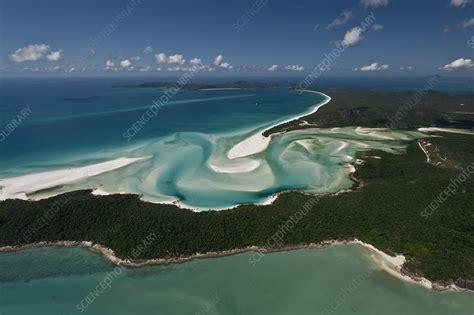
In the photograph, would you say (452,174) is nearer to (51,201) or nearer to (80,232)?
(80,232)

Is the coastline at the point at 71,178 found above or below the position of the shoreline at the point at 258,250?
above

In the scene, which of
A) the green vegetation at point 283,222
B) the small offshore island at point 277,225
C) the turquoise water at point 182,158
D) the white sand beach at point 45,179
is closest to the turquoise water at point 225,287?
the small offshore island at point 277,225

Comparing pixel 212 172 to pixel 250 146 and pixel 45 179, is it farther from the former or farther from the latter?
pixel 45 179

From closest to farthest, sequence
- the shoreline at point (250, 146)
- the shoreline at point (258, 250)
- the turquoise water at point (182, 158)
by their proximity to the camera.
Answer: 1. the shoreline at point (258, 250)
2. the turquoise water at point (182, 158)
3. the shoreline at point (250, 146)

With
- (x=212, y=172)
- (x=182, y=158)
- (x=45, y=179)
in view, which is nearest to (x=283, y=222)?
(x=212, y=172)

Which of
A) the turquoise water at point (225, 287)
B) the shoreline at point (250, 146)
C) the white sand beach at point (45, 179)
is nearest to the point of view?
the turquoise water at point (225, 287)

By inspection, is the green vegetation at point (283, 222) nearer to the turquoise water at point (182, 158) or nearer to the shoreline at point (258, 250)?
the shoreline at point (258, 250)

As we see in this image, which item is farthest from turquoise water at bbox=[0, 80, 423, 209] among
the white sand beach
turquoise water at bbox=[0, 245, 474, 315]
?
turquoise water at bbox=[0, 245, 474, 315]
